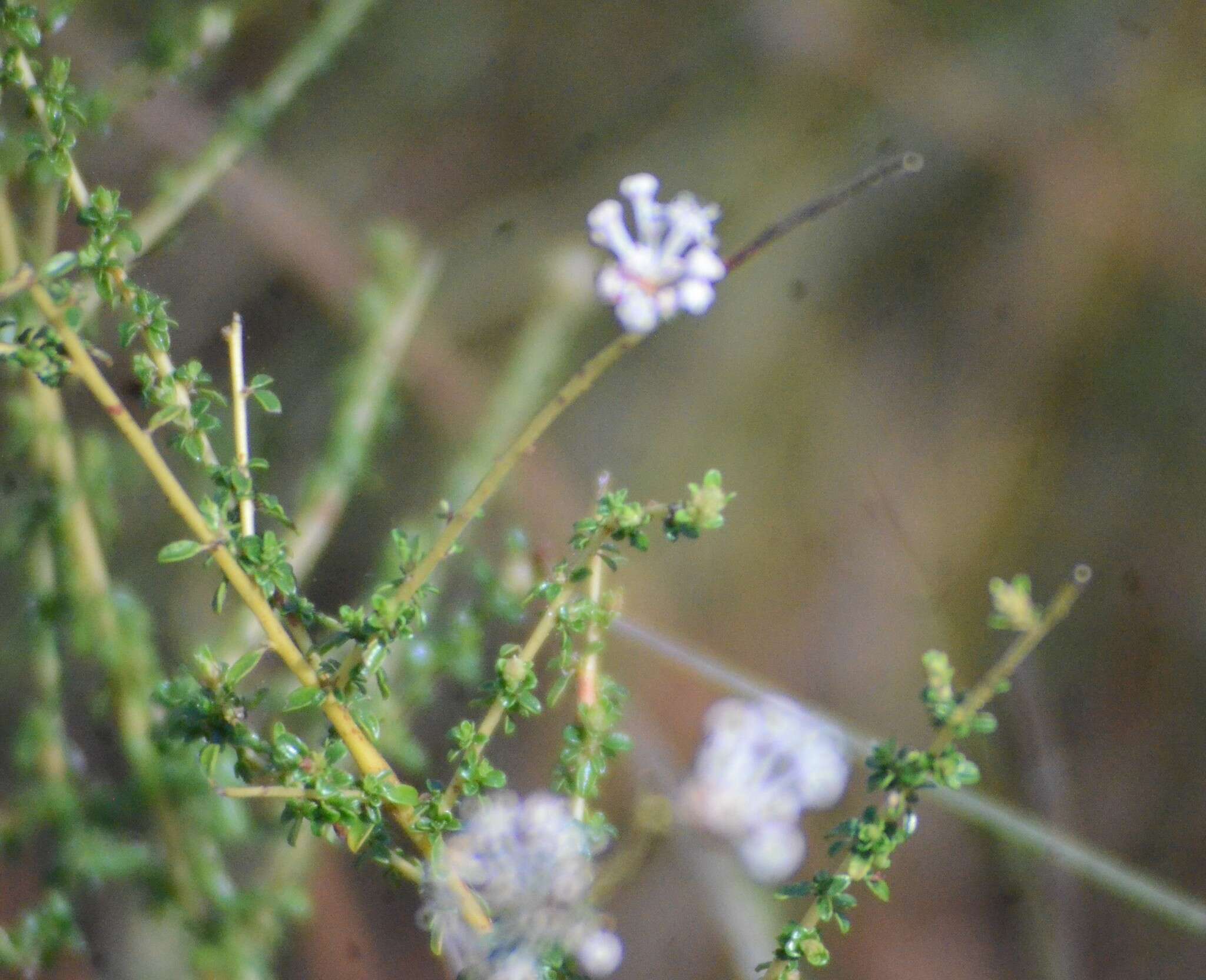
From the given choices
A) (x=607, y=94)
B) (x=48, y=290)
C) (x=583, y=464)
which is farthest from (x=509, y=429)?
(x=48, y=290)

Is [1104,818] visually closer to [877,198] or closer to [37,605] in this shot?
[877,198]

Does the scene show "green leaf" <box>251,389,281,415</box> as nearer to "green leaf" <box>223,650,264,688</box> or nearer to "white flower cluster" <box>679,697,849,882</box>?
"green leaf" <box>223,650,264,688</box>

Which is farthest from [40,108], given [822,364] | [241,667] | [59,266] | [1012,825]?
[1012,825]

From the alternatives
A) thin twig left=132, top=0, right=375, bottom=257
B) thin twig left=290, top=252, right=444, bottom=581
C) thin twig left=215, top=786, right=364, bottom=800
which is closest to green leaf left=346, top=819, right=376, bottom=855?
thin twig left=215, top=786, right=364, bottom=800

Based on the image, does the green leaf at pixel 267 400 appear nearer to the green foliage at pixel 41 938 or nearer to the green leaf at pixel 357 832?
the green leaf at pixel 357 832

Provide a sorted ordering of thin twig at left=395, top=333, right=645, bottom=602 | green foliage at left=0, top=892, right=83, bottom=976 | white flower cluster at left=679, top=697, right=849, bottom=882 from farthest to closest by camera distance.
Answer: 1. green foliage at left=0, top=892, right=83, bottom=976
2. white flower cluster at left=679, top=697, right=849, bottom=882
3. thin twig at left=395, top=333, right=645, bottom=602

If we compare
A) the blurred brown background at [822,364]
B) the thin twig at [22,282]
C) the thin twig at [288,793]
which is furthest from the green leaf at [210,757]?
the blurred brown background at [822,364]

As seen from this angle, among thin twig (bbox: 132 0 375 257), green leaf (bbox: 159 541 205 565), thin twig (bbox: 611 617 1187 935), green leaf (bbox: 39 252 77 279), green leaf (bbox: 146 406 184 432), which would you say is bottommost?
green leaf (bbox: 159 541 205 565)
